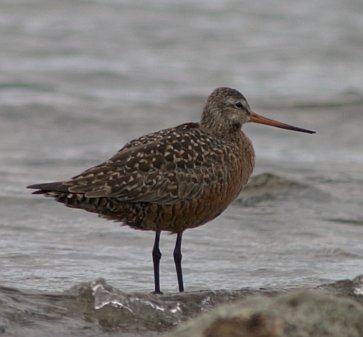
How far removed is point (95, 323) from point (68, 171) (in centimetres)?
568

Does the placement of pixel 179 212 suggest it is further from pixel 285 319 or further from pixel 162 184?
pixel 285 319

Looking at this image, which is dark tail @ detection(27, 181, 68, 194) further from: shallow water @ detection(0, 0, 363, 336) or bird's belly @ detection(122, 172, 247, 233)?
shallow water @ detection(0, 0, 363, 336)

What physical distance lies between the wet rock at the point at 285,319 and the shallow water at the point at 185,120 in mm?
2549

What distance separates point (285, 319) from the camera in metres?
4.68

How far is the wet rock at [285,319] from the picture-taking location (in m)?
4.66

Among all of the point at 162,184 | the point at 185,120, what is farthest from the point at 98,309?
the point at 185,120

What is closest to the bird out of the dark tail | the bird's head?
the dark tail

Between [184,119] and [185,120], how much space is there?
0.03 m

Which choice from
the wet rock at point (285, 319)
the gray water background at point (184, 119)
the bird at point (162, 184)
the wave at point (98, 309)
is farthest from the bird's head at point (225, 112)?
the wet rock at point (285, 319)

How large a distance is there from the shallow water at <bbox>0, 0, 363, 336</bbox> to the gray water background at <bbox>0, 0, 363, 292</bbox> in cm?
2

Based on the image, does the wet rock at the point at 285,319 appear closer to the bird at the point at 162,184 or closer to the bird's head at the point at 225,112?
the bird at the point at 162,184

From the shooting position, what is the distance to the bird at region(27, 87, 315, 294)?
24.7 ft

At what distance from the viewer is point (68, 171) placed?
1236cm

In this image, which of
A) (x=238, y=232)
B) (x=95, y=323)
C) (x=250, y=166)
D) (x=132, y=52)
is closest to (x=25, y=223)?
(x=238, y=232)
